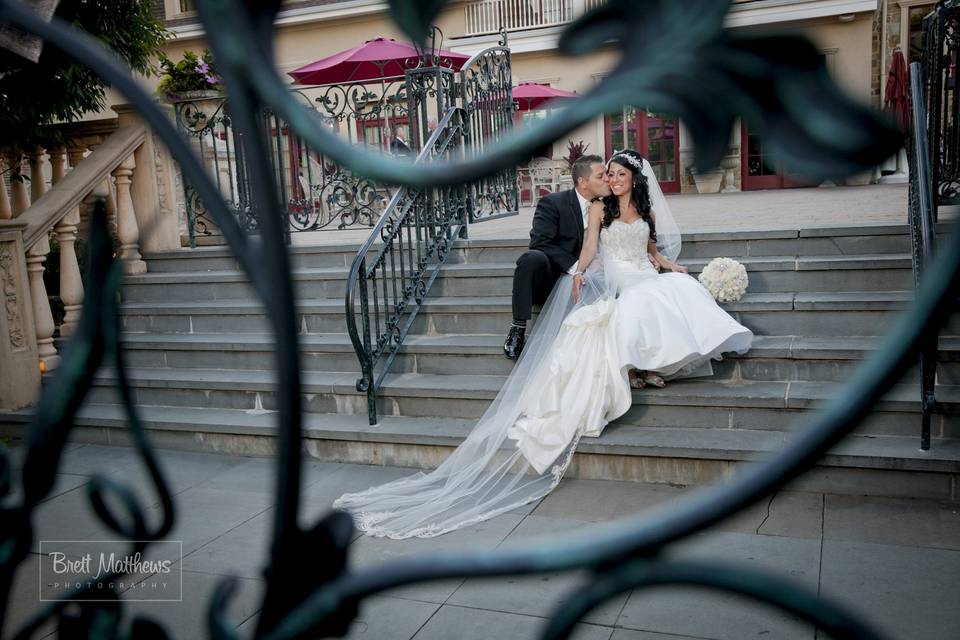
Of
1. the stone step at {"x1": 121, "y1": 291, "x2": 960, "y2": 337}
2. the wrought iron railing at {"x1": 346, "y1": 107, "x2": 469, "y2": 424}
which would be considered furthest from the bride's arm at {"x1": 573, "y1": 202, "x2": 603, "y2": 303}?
the wrought iron railing at {"x1": 346, "y1": 107, "x2": 469, "y2": 424}

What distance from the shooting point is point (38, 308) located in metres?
6.55

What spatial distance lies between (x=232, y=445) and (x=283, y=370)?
5.23 meters

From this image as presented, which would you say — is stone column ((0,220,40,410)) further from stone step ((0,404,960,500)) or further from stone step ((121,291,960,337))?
stone step ((121,291,960,337))

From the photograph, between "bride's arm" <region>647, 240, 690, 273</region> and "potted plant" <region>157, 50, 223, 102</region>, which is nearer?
"bride's arm" <region>647, 240, 690, 273</region>

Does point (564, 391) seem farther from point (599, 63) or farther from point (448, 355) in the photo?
point (599, 63)

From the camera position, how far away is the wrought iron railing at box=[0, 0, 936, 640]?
638 millimetres

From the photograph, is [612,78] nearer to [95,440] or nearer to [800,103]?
[800,103]

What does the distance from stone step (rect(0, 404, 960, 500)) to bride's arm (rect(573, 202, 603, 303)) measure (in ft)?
3.57

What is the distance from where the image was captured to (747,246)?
239 inches

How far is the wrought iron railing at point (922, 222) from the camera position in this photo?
13.9 ft

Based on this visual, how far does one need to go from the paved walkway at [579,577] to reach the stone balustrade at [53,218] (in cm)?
163

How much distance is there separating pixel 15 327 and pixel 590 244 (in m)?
4.36

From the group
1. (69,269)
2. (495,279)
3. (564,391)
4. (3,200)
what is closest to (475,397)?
(564,391)

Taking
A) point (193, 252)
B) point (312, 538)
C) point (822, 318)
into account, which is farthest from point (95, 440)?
point (312, 538)
